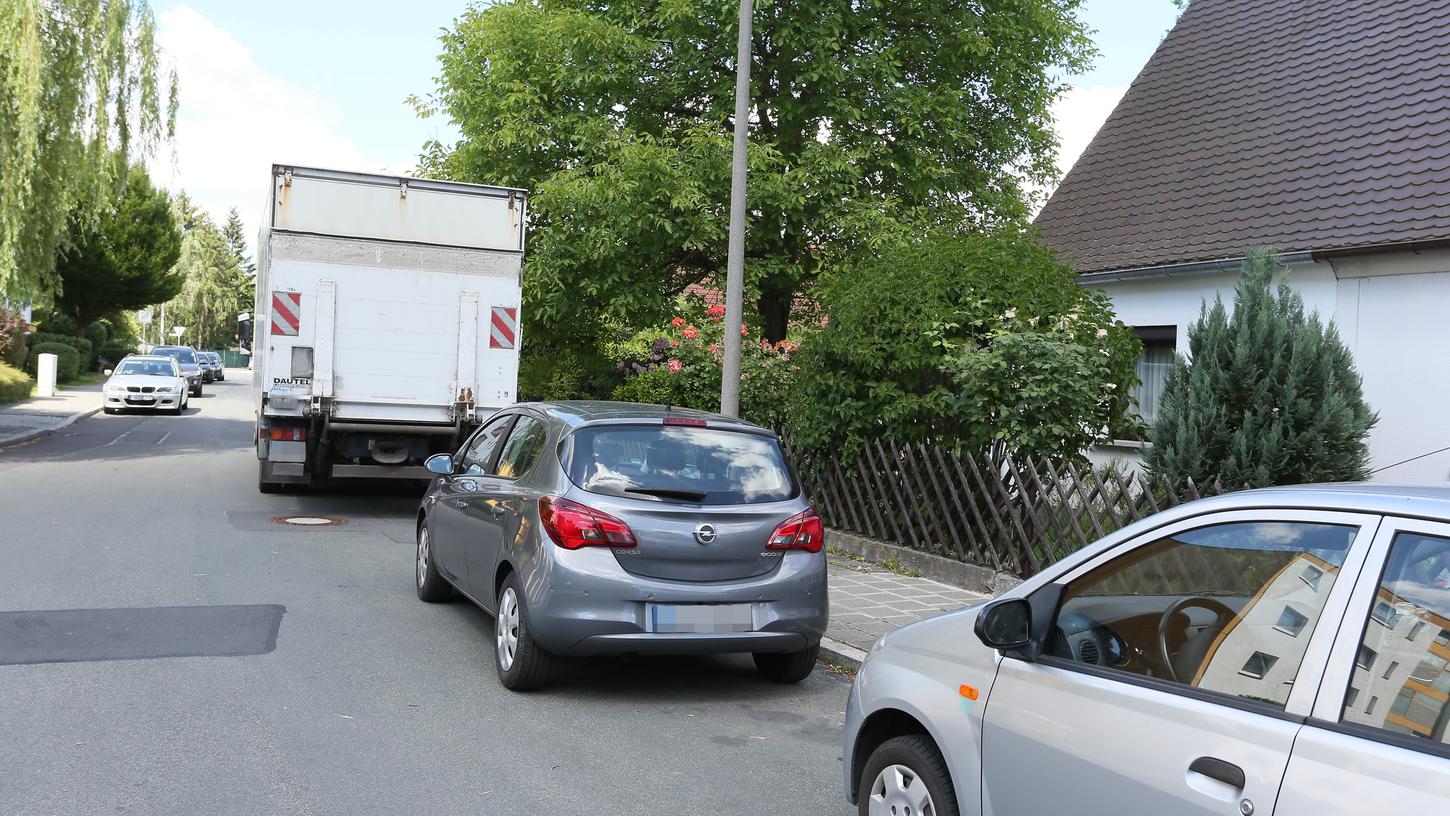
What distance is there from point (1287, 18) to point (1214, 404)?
29.2 ft

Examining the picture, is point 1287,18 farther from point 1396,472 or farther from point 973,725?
point 973,725

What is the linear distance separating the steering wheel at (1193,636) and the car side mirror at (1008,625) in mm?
369

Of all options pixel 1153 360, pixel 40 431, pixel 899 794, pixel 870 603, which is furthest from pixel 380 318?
pixel 40 431

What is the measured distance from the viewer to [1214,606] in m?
3.02

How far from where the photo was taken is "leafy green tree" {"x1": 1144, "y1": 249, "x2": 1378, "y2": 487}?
8.97 metres

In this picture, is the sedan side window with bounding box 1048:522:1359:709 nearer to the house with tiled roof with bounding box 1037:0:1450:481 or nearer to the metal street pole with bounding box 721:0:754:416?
the metal street pole with bounding box 721:0:754:416

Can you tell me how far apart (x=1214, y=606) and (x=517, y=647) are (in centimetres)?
406

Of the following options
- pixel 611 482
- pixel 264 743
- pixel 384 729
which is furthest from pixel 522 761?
pixel 611 482

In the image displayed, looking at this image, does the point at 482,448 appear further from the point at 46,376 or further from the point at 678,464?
the point at 46,376

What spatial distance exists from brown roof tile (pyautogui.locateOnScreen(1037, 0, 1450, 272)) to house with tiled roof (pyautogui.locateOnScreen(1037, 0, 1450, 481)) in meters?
0.02

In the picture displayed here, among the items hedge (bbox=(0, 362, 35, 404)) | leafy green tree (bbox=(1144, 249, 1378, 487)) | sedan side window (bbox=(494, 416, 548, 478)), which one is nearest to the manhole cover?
sedan side window (bbox=(494, 416, 548, 478))

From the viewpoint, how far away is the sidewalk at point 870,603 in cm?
742

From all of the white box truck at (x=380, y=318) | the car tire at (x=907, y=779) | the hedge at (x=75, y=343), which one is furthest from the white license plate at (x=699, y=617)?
the hedge at (x=75, y=343)

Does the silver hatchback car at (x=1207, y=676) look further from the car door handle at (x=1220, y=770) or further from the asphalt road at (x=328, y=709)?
the asphalt road at (x=328, y=709)
